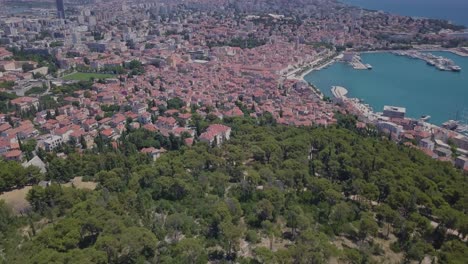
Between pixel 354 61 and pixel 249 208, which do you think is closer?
pixel 249 208

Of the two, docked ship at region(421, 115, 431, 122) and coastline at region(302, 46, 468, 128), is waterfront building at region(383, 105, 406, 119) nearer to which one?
coastline at region(302, 46, 468, 128)

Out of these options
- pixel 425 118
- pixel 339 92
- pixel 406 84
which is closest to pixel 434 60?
pixel 406 84

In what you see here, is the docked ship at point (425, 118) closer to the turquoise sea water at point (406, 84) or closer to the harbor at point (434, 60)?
the turquoise sea water at point (406, 84)

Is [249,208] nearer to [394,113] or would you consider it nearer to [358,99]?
[394,113]

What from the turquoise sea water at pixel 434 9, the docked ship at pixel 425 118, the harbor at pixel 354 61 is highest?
the turquoise sea water at pixel 434 9

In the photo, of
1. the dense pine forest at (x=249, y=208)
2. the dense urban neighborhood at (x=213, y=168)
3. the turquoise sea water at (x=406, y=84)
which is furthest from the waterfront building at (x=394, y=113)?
the dense pine forest at (x=249, y=208)

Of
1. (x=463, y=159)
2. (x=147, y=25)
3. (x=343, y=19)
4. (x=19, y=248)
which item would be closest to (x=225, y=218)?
(x=19, y=248)
